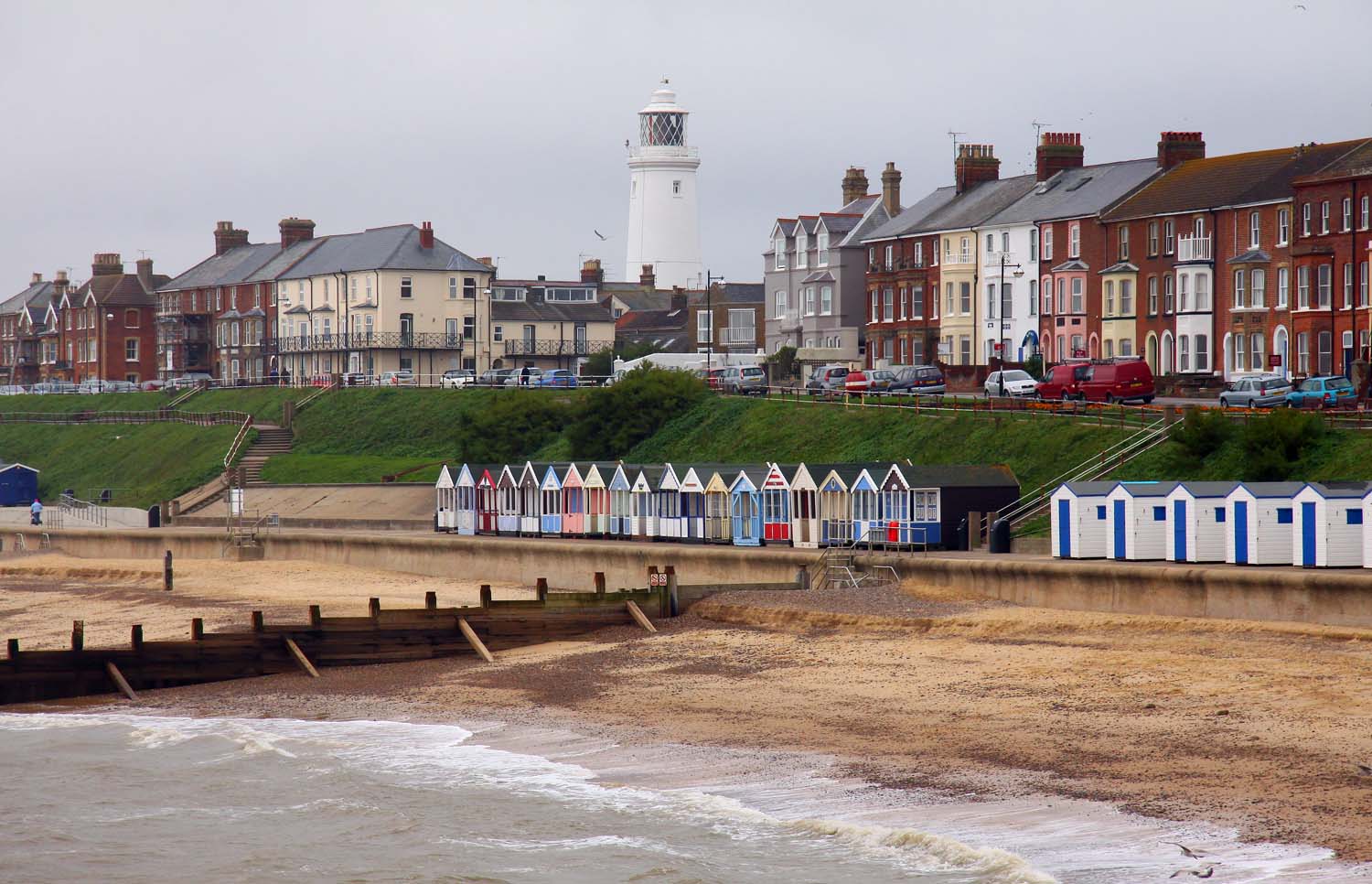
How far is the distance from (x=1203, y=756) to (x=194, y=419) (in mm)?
78714

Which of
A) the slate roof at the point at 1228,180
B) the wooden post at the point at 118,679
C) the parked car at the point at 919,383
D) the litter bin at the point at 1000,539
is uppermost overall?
the slate roof at the point at 1228,180

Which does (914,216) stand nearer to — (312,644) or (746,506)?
(746,506)

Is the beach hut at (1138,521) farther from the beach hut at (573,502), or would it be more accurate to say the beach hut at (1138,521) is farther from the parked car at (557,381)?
the parked car at (557,381)

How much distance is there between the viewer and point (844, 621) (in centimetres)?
3562

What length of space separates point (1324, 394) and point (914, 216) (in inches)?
1719

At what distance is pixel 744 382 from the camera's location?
255ft

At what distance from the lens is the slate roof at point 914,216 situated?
9319cm

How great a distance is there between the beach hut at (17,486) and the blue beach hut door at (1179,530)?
6583cm

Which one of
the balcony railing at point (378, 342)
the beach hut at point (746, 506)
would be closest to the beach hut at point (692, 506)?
the beach hut at point (746, 506)

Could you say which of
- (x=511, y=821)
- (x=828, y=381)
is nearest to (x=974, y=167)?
(x=828, y=381)

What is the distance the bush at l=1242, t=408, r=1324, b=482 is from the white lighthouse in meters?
93.3

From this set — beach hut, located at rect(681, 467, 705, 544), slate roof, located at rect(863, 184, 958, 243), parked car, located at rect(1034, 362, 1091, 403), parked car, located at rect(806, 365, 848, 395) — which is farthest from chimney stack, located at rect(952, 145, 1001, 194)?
beach hut, located at rect(681, 467, 705, 544)

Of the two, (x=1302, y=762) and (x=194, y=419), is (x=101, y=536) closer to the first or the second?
(x=194, y=419)

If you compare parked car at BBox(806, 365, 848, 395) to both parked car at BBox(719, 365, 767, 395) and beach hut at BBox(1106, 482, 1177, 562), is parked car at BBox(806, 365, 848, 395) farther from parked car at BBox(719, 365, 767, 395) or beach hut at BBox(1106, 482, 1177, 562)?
A: beach hut at BBox(1106, 482, 1177, 562)
